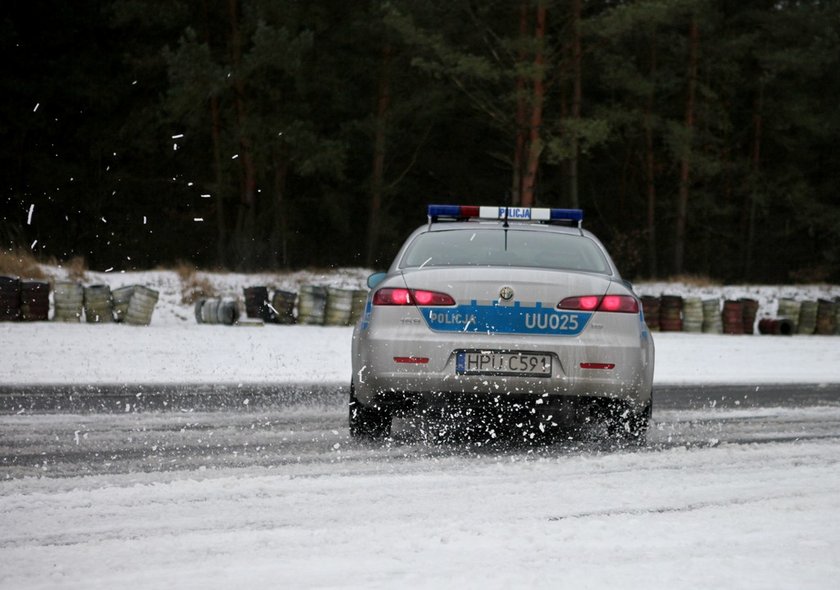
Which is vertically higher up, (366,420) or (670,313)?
(670,313)

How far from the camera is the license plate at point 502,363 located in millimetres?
7195

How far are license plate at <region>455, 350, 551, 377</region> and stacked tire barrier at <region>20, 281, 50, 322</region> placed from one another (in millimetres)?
12512

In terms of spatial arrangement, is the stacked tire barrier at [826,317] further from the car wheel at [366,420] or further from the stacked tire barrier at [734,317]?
the car wheel at [366,420]

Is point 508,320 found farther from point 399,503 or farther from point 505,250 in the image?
point 399,503

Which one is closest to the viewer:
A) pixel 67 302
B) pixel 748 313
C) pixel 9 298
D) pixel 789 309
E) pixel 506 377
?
pixel 506 377

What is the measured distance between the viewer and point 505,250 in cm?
799

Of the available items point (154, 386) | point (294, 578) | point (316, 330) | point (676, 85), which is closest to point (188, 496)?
point (294, 578)

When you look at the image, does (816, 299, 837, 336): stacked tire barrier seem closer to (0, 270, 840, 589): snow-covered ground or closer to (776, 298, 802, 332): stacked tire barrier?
(776, 298, 802, 332): stacked tire barrier

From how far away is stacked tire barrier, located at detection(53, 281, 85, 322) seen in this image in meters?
18.5

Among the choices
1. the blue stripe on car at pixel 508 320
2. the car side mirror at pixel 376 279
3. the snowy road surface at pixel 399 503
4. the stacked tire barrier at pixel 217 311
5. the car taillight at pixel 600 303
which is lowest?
the snowy road surface at pixel 399 503

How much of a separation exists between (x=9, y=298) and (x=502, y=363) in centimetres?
1280

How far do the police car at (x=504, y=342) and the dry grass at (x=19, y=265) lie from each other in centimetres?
1546

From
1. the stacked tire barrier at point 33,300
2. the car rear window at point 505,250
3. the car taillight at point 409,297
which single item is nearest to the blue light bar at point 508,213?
the car rear window at point 505,250

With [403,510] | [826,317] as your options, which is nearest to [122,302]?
[403,510]
